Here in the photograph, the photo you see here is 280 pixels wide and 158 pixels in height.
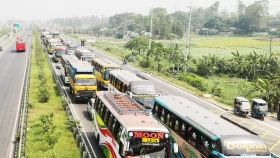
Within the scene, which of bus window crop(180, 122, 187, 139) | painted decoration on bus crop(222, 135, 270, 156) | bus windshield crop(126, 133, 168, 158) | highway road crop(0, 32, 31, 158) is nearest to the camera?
painted decoration on bus crop(222, 135, 270, 156)

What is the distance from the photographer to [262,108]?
29453 millimetres

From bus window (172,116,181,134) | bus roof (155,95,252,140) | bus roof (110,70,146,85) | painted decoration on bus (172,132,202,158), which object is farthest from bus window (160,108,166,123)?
bus roof (110,70,146,85)

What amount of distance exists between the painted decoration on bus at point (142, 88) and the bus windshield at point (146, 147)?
1198 cm

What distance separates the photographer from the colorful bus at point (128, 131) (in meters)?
13.7

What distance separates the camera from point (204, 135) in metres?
14.4

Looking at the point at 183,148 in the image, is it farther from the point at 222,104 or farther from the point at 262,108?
the point at 222,104

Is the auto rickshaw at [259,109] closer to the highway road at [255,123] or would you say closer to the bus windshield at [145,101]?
the highway road at [255,123]

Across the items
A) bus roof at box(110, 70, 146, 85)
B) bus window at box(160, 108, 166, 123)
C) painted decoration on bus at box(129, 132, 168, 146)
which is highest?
bus roof at box(110, 70, 146, 85)

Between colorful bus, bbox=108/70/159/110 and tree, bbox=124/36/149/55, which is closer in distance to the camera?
colorful bus, bbox=108/70/159/110

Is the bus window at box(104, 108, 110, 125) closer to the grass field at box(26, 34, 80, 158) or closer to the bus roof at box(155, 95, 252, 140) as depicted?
the grass field at box(26, 34, 80, 158)

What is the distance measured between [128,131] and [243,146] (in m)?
4.62

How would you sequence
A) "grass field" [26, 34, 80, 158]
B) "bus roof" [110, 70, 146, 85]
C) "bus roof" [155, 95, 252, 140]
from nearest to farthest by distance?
"bus roof" [155, 95, 252, 140] → "grass field" [26, 34, 80, 158] → "bus roof" [110, 70, 146, 85]

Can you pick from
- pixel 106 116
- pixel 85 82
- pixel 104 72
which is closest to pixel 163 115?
pixel 106 116

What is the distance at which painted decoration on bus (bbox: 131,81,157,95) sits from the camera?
2577cm
